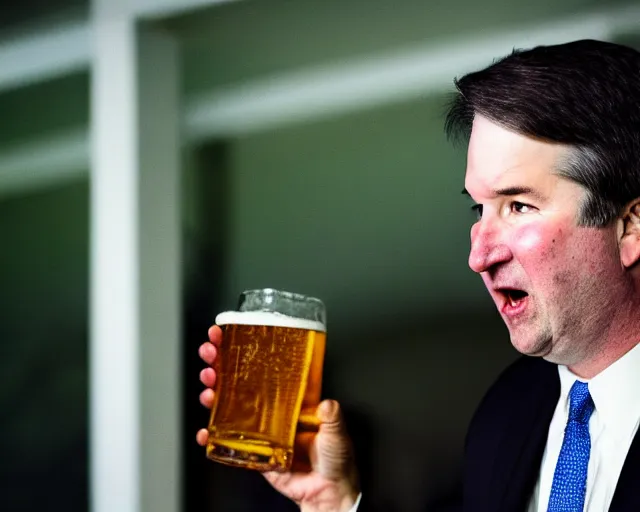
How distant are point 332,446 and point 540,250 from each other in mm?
443

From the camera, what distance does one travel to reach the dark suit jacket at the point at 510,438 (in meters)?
1.27

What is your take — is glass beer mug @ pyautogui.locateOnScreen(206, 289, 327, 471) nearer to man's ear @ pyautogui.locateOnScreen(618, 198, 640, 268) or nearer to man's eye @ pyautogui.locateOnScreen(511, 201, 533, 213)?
man's eye @ pyautogui.locateOnScreen(511, 201, 533, 213)

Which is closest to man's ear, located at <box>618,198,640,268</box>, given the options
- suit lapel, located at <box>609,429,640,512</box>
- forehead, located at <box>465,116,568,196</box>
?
forehead, located at <box>465,116,568,196</box>

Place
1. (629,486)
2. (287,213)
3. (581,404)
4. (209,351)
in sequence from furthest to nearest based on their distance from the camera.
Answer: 1. (287,213)
2. (209,351)
3. (581,404)
4. (629,486)

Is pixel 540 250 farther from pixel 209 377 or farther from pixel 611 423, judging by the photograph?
pixel 209 377

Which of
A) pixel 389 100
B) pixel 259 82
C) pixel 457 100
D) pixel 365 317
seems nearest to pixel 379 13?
pixel 389 100

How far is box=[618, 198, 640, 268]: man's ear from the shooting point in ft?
3.70

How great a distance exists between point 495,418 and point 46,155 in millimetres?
1205

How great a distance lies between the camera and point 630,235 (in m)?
1.14

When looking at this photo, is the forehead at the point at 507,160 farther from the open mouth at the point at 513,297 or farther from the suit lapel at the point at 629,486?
the suit lapel at the point at 629,486

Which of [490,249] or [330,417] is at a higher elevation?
[490,249]

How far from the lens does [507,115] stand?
1144 millimetres

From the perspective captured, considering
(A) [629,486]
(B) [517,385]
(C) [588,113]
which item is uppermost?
(C) [588,113]

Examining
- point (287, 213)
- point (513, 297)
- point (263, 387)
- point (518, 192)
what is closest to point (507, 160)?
point (518, 192)
